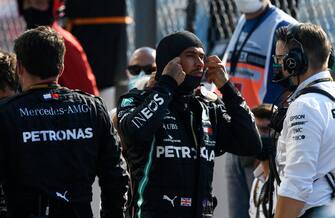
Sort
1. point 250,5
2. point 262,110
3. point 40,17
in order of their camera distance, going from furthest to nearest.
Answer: point 40,17
point 250,5
point 262,110

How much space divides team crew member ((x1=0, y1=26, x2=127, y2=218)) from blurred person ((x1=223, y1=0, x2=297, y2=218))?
7.96 ft

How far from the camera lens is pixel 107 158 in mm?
4801

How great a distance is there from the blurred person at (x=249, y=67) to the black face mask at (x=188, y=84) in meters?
2.03

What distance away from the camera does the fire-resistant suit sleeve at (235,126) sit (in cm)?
520

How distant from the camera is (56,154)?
4.62m

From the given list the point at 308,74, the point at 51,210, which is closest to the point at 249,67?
the point at 308,74

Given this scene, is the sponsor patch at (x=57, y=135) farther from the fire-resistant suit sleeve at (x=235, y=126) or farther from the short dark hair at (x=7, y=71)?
the fire-resistant suit sleeve at (x=235, y=126)

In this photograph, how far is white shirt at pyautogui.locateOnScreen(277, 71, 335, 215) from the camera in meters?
4.69

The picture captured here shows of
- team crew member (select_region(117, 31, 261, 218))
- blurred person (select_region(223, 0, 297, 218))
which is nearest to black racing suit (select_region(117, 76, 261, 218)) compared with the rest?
team crew member (select_region(117, 31, 261, 218))

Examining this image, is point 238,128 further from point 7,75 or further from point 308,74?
point 7,75

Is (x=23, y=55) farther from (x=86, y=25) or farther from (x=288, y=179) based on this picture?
(x=86, y=25)

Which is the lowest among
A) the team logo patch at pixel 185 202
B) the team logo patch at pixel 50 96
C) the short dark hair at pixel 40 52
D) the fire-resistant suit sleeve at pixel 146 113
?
the team logo patch at pixel 185 202

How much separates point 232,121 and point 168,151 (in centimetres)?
47

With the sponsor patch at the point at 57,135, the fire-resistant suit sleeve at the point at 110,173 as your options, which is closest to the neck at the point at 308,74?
the fire-resistant suit sleeve at the point at 110,173
